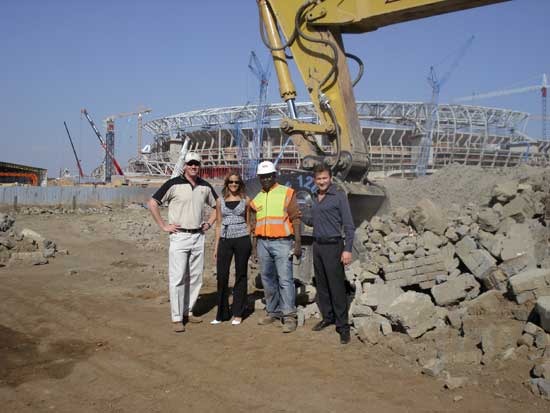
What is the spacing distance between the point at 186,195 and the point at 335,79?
13.4 feet

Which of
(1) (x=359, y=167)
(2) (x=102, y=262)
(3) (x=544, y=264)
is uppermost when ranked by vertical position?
(1) (x=359, y=167)

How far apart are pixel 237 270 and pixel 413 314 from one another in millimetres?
1961

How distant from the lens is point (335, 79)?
8344 mm

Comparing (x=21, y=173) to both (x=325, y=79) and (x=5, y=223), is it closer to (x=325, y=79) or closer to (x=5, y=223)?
(x=5, y=223)

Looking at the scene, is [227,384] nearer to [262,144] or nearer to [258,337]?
[258,337]

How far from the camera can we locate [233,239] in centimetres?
552

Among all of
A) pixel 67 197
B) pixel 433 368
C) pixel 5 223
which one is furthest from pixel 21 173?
pixel 433 368

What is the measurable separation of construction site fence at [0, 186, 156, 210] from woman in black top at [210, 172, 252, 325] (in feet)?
69.3

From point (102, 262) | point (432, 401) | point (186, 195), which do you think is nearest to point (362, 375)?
point (432, 401)

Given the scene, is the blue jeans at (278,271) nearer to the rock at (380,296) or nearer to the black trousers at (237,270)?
the black trousers at (237,270)

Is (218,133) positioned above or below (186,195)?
above

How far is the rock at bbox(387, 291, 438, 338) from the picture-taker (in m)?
4.70

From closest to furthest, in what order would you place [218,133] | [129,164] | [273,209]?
[273,209] < [218,133] < [129,164]

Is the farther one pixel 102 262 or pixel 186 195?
pixel 102 262
